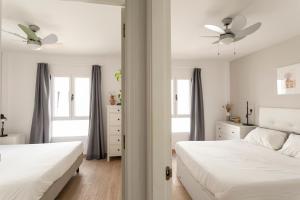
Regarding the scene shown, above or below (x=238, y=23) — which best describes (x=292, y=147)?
below

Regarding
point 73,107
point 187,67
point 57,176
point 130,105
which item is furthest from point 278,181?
point 73,107

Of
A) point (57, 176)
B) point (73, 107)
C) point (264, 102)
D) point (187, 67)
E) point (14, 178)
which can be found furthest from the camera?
point (187, 67)

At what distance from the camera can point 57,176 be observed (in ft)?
7.19

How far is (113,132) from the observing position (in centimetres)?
419

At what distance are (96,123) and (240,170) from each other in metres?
3.27

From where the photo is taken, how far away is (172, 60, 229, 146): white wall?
194 inches

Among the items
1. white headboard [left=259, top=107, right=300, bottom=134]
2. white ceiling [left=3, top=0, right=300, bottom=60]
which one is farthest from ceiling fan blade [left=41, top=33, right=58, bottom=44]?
white headboard [left=259, top=107, right=300, bottom=134]

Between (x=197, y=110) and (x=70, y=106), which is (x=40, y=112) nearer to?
(x=70, y=106)

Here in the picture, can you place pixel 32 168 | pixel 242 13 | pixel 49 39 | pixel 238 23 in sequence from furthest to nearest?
pixel 49 39, pixel 242 13, pixel 238 23, pixel 32 168

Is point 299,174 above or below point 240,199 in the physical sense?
above

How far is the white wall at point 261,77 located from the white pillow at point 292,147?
0.73m

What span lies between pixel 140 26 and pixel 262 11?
Result: 187 cm

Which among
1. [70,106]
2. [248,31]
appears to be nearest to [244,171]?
[248,31]

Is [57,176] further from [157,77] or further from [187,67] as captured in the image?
[187,67]
